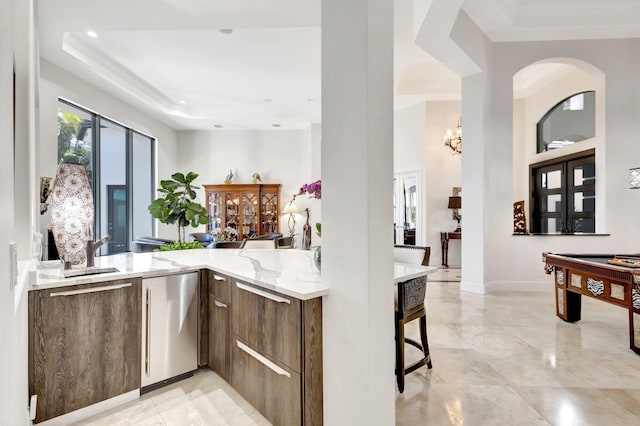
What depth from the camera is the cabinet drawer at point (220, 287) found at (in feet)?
6.82

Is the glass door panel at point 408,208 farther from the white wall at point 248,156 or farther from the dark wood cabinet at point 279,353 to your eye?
the dark wood cabinet at point 279,353

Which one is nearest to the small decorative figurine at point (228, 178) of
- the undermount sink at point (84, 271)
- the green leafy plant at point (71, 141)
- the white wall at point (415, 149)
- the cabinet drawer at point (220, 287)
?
the green leafy plant at point (71, 141)

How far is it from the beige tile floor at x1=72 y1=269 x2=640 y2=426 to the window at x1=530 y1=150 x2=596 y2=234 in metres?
2.91

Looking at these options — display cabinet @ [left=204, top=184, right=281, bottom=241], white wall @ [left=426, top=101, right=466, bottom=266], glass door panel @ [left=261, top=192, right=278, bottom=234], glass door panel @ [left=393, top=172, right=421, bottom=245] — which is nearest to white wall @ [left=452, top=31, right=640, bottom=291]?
white wall @ [left=426, top=101, right=466, bottom=266]

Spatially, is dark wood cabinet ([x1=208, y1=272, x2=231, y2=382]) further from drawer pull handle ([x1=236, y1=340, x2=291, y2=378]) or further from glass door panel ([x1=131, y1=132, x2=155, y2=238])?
glass door panel ([x1=131, y1=132, x2=155, y2=238])

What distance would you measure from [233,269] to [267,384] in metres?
0.72

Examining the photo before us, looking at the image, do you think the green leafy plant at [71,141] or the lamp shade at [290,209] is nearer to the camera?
the green leafy plant at [71,141]

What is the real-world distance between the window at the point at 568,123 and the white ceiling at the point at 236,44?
0.71 m

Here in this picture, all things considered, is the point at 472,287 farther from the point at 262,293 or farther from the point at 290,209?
the point at 290,209

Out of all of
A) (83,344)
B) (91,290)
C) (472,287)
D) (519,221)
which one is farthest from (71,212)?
(519,221)

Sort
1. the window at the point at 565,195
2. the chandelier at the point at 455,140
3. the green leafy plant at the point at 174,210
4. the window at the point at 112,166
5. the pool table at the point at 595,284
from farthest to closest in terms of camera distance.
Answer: the chandelier at the point at 455,140 → the window at the point at 565,195 → the window at the point at 112,166 → the green leafy plant at the point at 174,210 → the pool table at the point at 595,284

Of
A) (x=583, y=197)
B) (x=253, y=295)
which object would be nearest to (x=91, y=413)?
(x=253, y=295)

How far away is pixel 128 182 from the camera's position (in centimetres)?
630

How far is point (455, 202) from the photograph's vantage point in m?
6.38
